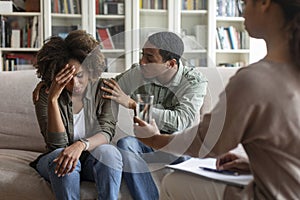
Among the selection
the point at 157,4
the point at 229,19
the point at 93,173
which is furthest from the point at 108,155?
the point at 229,19

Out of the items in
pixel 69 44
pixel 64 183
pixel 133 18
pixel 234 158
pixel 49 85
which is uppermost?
pixel 133 18

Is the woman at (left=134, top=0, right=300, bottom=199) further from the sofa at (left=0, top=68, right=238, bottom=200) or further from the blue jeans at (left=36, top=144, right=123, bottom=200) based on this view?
the sofa at (left=0, top=68, right=238, bottom=200)

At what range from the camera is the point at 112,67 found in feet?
7.74

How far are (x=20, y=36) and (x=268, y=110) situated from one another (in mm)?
3387

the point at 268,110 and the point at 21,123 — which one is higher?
the point at 268,110

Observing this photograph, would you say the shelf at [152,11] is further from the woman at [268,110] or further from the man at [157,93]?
the woman at [268,110]

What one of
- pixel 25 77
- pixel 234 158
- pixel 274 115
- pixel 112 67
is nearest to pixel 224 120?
pixel 274 115

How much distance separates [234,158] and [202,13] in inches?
Answer: 117

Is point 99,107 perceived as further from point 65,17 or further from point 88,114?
point 65,17

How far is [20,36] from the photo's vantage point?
399 centimetres

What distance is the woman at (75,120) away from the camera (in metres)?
1.77

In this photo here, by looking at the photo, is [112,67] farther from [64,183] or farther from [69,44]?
[64,183]

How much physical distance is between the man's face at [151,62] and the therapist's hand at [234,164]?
25.6 inches

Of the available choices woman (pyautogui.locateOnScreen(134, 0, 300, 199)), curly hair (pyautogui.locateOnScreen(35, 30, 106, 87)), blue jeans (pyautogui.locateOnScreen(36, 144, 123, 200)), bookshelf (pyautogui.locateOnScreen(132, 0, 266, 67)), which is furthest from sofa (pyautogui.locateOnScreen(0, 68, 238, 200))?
bookshelf (pyautogui.locateOnScreen(132, 0, 266, 67))
